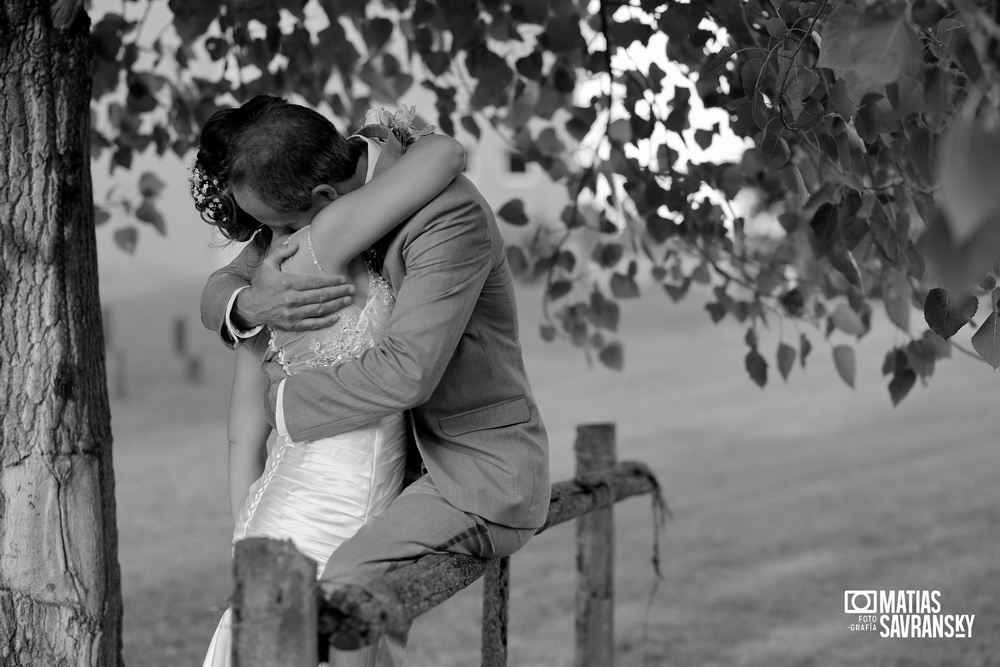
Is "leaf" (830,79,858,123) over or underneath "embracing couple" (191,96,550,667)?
over

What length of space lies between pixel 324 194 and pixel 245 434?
0.59m

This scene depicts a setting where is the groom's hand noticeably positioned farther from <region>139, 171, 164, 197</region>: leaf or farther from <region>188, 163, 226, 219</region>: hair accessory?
<region>139, 171, 164, 197</region>: leaf

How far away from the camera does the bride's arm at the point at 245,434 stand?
7.20 ft

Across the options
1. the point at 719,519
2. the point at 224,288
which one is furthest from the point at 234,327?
the point at 719,519

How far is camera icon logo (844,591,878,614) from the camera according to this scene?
5.72 metres

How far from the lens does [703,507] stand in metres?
9.05

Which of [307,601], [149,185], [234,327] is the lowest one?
[307,601]

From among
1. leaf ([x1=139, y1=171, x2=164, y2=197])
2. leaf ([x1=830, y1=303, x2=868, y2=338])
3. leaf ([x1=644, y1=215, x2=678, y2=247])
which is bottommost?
leaf ([x1=830, y1=303, x2=868, y2=338])

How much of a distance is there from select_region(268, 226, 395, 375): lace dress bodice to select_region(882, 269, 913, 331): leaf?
176cm

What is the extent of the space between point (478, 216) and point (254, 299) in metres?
0.48

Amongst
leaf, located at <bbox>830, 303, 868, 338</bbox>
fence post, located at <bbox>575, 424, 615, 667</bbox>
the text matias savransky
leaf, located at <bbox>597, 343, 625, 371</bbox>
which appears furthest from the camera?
the text matias savransky

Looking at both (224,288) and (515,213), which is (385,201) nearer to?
(224,288)

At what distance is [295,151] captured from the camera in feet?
6.16

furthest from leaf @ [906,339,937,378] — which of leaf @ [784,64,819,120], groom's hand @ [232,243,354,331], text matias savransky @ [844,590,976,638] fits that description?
text matias savransky @ [844,590,976,638]
